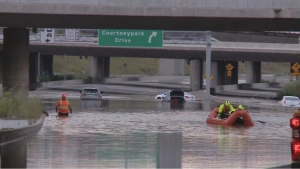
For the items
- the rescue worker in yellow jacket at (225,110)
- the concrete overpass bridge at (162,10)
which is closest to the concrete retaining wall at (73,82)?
the rescue worker in yellow jacket at (225,110)

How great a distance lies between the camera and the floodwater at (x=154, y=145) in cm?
1973

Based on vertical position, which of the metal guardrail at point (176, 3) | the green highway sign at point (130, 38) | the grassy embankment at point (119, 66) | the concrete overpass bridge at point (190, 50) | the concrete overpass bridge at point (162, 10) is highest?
the metal guardrail at point (176, 3)

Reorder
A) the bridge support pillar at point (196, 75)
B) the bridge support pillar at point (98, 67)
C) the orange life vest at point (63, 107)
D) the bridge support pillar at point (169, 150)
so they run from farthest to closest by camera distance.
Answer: the bridge support pillar at point (98, 67)
the bridge support pillar at point (196, 75)
the orange life vest at point (63, 107)
the bridge support pillar at point (169, 150)

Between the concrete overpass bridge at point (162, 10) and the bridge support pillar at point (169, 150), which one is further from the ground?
the concrete overpass bridge at point (162, 10)

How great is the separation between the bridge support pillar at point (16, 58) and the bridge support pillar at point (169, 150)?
11.0 meters

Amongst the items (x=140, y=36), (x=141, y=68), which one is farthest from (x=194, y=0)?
(x=141, y=68)

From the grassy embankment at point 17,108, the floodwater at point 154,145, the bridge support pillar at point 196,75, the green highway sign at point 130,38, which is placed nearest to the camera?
the floodwater at point 154,145

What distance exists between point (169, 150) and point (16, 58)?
1734 cm

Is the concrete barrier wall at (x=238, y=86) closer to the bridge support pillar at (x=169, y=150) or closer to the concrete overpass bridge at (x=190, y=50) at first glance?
the concrete overpass bridge at (x=190, y=50)

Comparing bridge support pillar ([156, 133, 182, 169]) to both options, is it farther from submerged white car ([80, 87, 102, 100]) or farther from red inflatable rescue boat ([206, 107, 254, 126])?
submerged white car ([80, 87, 102, 100])

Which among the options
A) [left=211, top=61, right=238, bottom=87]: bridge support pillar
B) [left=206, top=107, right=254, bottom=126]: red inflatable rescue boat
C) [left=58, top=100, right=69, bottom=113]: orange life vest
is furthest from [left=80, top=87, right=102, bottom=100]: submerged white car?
[left=211, top=61, right=238, bottom=87]: bridge support pillar

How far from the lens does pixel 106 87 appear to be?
10075cm

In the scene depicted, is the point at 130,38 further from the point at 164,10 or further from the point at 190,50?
the point at 164,10

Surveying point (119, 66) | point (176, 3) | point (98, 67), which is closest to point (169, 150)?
point (176, 3)
